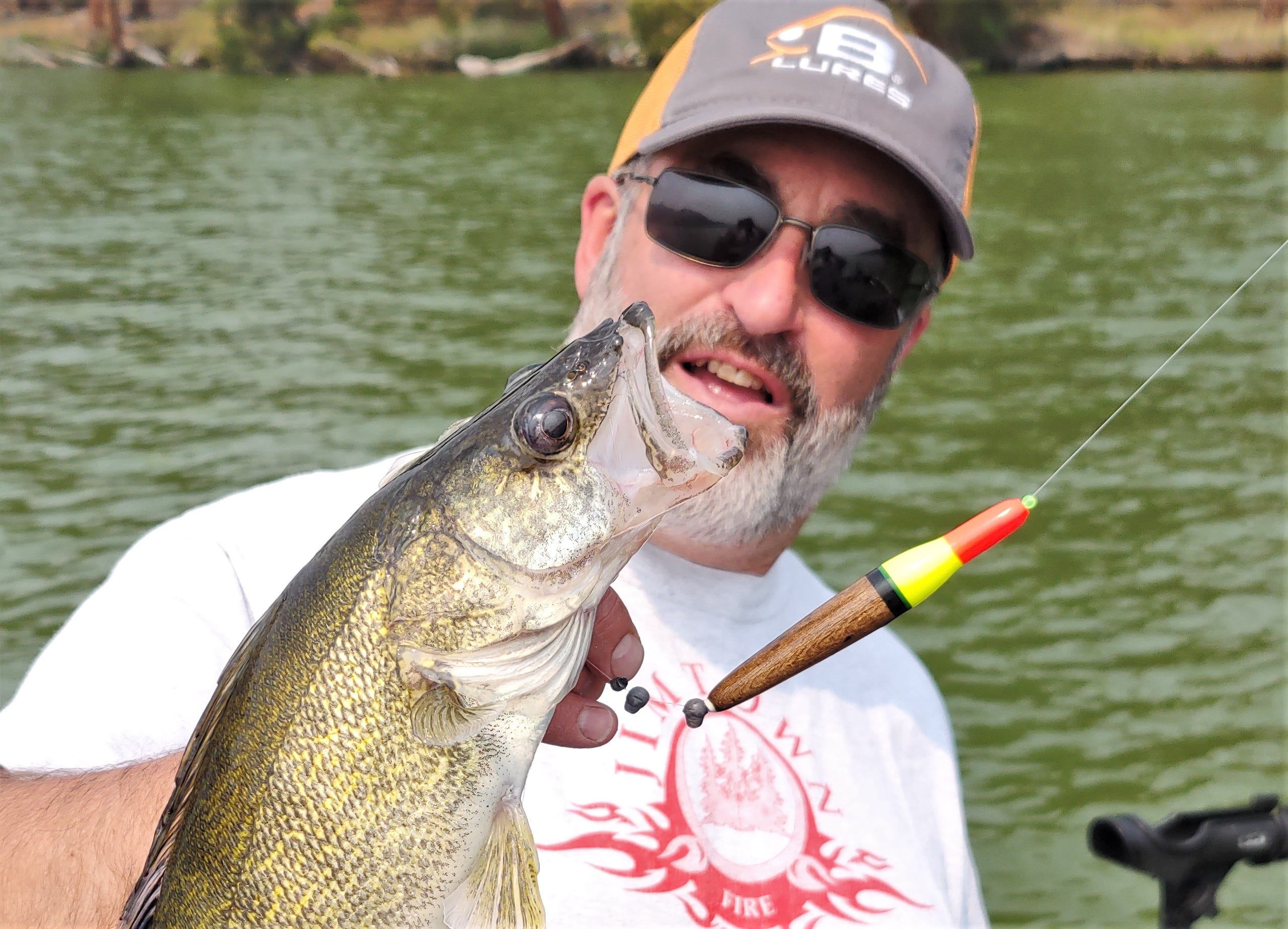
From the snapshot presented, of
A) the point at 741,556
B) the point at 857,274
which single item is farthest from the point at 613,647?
the point at 857,274

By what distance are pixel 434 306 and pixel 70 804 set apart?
36.6 ft

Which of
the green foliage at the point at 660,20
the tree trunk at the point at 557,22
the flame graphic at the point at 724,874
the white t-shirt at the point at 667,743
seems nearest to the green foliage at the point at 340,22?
the tree trunk at the point at 557,22

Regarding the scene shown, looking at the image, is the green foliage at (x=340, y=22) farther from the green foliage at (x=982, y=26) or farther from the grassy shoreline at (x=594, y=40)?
the green foliage at (x=982, y=26)

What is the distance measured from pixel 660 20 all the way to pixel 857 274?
97.2 ft

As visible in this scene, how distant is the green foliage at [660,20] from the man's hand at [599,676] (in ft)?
90.4

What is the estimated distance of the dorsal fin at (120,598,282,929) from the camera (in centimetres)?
176

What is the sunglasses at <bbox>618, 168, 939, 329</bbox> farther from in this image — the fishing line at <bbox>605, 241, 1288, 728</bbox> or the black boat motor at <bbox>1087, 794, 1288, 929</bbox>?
the black boat motor at <bbox>1087, 794, 1288, 929</bbox>

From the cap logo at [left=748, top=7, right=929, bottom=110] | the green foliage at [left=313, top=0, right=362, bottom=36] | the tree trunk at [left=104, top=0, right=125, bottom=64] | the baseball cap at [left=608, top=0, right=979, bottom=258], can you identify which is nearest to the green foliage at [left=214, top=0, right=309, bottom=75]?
the green foliage at [left=313, top=0, right=362, bottom=36]

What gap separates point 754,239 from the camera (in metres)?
3.03

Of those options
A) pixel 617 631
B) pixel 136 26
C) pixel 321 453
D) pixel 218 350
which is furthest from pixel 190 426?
pixel 136 26

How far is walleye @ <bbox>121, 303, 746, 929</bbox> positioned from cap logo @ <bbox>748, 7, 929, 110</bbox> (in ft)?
5.12

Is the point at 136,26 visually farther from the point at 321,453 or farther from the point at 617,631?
the point at 617,631

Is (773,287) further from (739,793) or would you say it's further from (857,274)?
(739,793)

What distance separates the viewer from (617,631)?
203 centimetres
